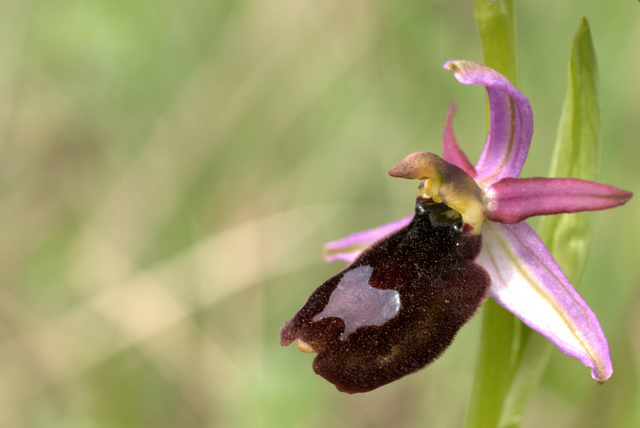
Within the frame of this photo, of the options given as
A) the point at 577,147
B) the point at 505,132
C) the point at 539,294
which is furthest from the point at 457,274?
the point at 577,147

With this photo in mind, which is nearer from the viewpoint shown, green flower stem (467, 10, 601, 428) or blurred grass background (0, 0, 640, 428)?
green flower stem (467, 10, 601, 428)

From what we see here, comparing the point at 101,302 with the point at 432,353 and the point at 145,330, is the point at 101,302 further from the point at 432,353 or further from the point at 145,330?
the point at 432,353

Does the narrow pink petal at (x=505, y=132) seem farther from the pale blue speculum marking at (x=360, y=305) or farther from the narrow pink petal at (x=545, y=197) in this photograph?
the pale blue speculum marking at (x=360, y=305)

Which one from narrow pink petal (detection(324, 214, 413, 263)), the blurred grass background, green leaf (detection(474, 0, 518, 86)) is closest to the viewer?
green leaf (detection(474, 0, 518, 86))

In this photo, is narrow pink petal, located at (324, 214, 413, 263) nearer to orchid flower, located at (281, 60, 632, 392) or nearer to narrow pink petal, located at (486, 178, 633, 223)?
orchid flower, located at (281, 60, 632, 392)

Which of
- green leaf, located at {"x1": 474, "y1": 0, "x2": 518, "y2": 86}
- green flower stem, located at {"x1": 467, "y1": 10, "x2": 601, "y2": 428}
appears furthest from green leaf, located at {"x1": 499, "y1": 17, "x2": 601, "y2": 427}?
green leaf, located at {"x1": 474, "y1": 0, "x2": 518, "y2": 86}
